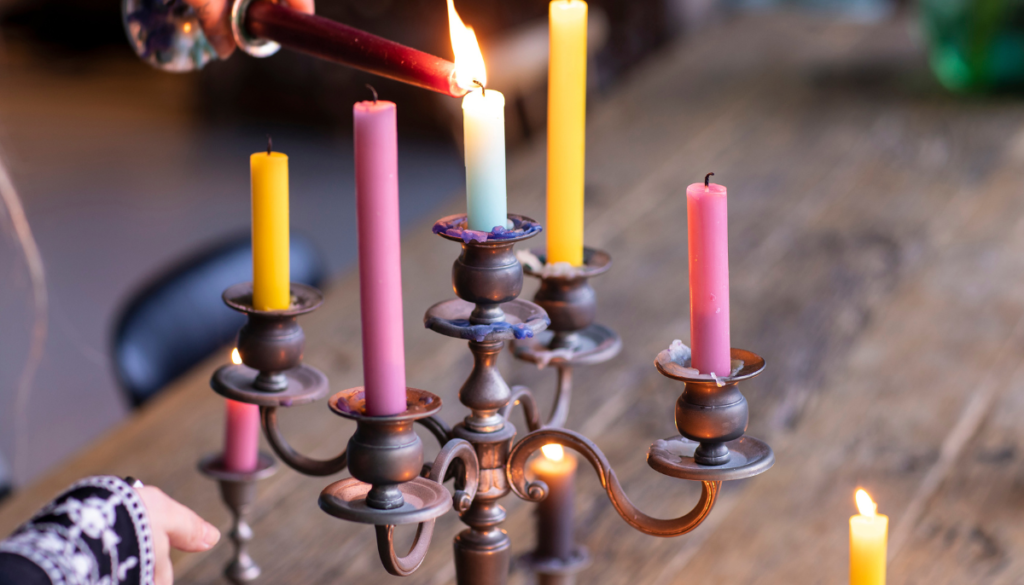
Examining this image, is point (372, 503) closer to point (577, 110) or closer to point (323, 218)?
point (577, 110)

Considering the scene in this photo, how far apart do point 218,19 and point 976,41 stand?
157 cm

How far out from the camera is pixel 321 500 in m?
0.50

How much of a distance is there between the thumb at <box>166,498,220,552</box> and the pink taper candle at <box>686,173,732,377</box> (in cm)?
28

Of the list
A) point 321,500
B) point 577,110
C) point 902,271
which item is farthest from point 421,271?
point 321,500

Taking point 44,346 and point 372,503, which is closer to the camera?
point 372,503

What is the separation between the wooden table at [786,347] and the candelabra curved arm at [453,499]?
312 mm

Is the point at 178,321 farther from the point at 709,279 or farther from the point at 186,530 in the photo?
the point at 709,279

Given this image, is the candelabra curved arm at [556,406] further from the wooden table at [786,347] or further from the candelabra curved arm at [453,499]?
the wooden table at [786,347]

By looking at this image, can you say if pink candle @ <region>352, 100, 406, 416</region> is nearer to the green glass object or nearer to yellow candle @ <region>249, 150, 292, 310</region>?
yellow candle @ <region>249, 150, 292, 310</region>

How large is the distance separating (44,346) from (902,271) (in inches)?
88.0

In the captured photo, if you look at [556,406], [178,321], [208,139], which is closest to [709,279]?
[556,406]

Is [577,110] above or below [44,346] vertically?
above

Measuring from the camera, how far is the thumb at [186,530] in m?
0.55

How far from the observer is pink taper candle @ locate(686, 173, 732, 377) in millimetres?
479
